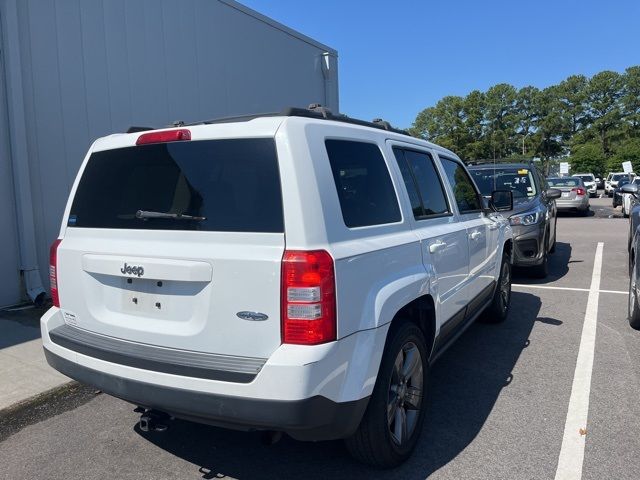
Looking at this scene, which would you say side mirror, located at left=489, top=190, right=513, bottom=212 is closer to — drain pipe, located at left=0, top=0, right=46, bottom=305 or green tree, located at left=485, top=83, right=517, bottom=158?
drain pipe, located at left=0, top=0, right=46, bottom=305

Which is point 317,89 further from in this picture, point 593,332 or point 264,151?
point 264,151

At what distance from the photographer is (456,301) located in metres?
3.92

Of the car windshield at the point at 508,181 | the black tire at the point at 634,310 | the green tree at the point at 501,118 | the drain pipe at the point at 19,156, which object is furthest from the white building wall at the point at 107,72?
the green tree at the point at 501,118

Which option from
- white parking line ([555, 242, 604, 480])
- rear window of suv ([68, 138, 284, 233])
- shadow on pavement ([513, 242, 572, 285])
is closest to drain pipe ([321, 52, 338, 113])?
shadow on pavement ([513, 242, 572, 285])

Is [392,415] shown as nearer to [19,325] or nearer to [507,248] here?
[507,248]

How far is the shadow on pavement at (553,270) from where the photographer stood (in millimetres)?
8562

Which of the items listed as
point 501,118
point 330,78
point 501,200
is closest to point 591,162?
point 501,118

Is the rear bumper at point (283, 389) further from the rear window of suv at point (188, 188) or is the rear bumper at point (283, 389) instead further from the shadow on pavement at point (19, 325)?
the shadow on pavement at point (19, 325)

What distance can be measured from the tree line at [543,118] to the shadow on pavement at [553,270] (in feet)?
205

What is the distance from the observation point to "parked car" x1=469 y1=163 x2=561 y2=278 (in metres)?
7.93

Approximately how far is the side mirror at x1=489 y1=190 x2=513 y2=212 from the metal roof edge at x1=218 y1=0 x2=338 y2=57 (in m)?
→ 6.97

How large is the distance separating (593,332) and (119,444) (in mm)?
4766

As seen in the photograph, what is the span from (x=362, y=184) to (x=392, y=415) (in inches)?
51.8

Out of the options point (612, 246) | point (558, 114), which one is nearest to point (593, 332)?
point (612, 246)
